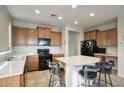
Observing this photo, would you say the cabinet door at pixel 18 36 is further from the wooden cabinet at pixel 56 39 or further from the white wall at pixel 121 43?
the white wall at pixel 121 43

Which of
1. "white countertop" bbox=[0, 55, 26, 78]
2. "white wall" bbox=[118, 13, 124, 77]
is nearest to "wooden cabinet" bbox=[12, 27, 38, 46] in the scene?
"white countertop" bbox=[0, 55, 26, 78]

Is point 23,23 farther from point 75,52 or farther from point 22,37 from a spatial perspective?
point 75,52

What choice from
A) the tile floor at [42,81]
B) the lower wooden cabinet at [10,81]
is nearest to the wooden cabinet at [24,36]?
the tile floor at [42,81]

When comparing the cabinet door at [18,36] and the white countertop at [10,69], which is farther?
the cabinet door at [18,36]

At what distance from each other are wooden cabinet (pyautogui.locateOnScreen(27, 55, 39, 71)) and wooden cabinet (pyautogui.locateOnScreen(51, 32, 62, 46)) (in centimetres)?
147

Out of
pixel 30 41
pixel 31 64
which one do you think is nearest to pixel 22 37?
pixel 30 41

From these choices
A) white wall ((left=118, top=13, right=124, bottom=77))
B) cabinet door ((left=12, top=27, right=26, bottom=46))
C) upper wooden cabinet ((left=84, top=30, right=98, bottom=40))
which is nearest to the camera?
white wall ((left=118, top=13, right=124, bottom=77))

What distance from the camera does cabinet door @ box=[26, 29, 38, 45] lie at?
5.16 meters

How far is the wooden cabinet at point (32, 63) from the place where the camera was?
15.8ft

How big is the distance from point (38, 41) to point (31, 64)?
126cm

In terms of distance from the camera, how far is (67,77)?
2615 millimetres

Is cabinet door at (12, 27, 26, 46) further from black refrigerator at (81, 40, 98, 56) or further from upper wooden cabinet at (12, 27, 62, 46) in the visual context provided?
black refrigerator at (81, 40, 98, 56)

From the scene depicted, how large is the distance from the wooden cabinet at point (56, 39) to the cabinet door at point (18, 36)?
5.28ft
